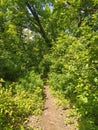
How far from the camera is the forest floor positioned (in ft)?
25.6

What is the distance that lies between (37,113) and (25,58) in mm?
8506

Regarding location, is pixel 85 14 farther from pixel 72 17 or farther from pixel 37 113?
pixel 37 113

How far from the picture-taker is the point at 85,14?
20.6ft

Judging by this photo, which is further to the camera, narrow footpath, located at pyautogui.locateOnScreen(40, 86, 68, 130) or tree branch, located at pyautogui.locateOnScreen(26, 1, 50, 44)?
tree branch, located at pyautogui.locateOnScreen(26, 1, 50, 44)

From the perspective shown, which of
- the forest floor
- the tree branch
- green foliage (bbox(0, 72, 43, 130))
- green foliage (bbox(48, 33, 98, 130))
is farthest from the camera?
the tree branch

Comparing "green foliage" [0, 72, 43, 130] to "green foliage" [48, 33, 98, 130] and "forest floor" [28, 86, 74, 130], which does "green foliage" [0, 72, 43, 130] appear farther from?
"green foliage" [48, 33, 98, 130]

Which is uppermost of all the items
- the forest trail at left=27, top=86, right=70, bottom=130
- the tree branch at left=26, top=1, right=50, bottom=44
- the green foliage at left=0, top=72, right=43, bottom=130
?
the tree branch at left=26, top=1, right=50, bottom=44

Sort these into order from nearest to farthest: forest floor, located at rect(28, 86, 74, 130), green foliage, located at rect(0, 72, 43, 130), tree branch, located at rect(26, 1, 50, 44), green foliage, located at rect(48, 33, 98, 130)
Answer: green foliage, located at rect(48, 33, 98, 130) → green foliage, located at rect(0, 72, 43, 130) → forest floor, located at rect(28, 86, 74, 130) → tree branch, located at rect(26, 1, 50, 44)

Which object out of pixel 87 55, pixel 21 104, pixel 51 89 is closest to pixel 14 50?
pixel 51 89

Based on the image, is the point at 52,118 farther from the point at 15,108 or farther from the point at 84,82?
the point at 84,82

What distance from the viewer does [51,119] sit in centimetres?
837


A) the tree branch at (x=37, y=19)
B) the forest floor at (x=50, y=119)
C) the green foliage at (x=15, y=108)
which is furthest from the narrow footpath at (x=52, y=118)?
the tree branch at (x=37, y=19)

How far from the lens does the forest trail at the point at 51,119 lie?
7.79 metres

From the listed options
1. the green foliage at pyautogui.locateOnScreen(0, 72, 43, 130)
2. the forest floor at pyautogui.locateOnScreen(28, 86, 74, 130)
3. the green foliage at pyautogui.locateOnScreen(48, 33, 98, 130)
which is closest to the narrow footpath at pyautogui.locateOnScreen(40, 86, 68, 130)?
the forest floor at pyautogui.locateOnScreen(28, 86, 74, 130)
